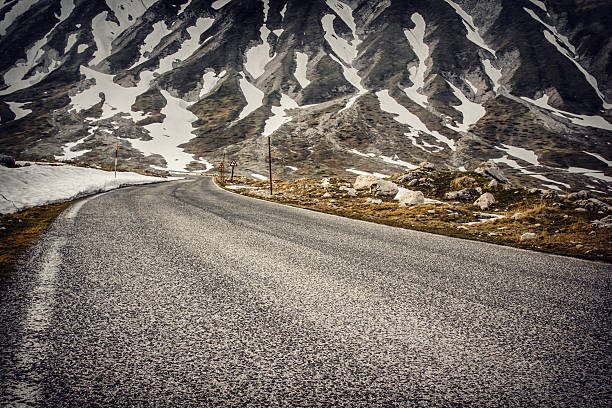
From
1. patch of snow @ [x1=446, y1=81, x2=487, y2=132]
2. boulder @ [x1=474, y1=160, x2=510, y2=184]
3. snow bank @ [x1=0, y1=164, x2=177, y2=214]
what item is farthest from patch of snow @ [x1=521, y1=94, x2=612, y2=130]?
snow bank @ [x1=0, y1=164, x2=177, y2=214]

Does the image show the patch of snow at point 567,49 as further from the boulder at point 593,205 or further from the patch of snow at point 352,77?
the boulder at point 593,205

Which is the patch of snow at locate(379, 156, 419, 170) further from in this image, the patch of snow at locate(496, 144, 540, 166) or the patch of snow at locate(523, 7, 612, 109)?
the patch of snow at locate(523, 7, 612, 109)

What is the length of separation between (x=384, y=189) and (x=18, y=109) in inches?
7269

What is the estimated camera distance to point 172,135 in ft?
408

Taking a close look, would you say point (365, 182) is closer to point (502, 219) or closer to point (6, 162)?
point (502, 219)

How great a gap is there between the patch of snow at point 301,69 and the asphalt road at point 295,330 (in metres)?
175

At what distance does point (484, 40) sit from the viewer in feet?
648

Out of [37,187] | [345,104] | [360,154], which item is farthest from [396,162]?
[37,187]

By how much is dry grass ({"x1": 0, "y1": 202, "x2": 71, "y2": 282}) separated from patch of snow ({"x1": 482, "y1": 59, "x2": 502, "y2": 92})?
658 ft

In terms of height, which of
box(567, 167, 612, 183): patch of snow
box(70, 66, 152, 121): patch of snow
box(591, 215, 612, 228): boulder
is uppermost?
box(70, 66, 152, 121): patch of snow

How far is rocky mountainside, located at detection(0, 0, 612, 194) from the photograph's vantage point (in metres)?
99.8

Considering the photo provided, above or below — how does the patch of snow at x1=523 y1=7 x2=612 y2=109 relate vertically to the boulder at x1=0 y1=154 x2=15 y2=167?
above

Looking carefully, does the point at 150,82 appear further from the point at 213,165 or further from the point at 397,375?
the point at 397,375

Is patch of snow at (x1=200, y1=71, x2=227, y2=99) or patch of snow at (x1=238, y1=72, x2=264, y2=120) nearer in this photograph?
patch of snow at (x1=238, y1=72, x2=264, y2=120)
